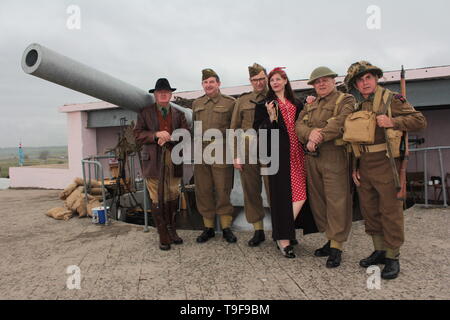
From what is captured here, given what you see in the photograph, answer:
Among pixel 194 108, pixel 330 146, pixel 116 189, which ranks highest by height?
pixel 194 108

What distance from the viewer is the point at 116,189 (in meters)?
6.12

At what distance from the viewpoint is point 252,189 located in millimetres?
3270

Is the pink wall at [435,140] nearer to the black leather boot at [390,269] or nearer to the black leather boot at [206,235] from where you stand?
the black leather boot at [390,269]

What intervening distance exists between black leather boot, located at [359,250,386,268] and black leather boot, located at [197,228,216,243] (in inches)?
65.8

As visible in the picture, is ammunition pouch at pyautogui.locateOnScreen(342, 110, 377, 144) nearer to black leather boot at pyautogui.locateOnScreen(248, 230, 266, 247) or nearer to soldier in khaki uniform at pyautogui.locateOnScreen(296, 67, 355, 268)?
soldier in khaki uniform at pyautogui.locateOnScreen(296, 67, 355, 268)

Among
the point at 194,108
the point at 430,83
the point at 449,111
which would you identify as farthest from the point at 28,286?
the point at 449,111

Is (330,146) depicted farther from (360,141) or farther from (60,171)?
(60,171)

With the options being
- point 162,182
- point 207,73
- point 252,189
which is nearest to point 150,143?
point 162,182

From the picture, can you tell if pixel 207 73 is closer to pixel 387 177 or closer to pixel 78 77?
pixel 78 77

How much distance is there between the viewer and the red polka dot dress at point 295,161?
116 inches

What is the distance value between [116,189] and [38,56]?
4.20 metres

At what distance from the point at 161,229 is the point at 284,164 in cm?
154
